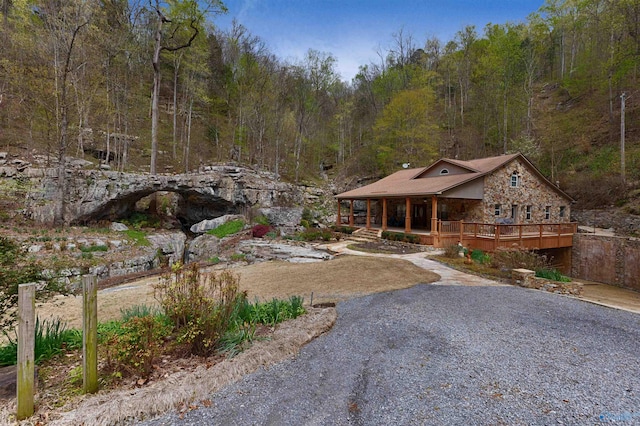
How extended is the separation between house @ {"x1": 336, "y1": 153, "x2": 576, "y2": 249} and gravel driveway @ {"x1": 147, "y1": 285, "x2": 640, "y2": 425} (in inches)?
375

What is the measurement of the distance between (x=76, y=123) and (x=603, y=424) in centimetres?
2382

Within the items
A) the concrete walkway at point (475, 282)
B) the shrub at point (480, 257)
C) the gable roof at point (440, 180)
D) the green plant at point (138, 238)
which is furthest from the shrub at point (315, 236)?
the green plant at point (138, 238)

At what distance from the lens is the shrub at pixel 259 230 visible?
16.5 m

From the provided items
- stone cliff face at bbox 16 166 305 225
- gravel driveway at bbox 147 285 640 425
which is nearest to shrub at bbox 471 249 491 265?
gravel driveway at bbox 147 285 640 425

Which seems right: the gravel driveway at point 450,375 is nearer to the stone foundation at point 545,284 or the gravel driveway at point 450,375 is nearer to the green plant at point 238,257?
the stone foundation at point 545,284

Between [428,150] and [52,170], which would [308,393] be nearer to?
[52,170]

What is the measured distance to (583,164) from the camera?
945 inches

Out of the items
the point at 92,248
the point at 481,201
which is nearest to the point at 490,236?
the point at 481,201

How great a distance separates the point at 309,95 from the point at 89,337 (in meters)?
30.9

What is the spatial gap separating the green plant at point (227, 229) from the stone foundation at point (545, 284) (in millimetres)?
13770

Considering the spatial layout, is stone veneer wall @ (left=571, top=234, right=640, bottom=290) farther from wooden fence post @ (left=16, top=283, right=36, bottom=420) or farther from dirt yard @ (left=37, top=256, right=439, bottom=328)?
wooden fence post @ (left=16, top=283, right=36, bottom=420)

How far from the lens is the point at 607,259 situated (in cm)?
1447

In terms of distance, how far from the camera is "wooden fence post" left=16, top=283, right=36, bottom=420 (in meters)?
2.35

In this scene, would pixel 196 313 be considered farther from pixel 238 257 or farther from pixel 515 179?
pixel 515 179
